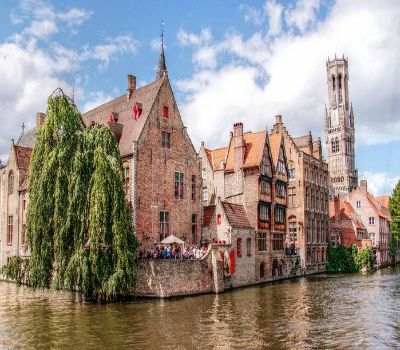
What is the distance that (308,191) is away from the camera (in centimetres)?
5250

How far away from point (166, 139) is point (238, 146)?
27.6 feet

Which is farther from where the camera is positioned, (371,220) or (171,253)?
(371,220)

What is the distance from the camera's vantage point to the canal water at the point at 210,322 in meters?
18.3

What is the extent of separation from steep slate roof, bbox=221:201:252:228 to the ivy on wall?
1158cm

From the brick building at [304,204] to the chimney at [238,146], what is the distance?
683 cm

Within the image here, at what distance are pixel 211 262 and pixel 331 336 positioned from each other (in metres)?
14.0

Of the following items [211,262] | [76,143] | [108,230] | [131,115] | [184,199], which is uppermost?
[131,115]

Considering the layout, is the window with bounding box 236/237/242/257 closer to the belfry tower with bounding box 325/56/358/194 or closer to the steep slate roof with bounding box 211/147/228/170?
the steep slate roof with bounding box 211/147/228/170

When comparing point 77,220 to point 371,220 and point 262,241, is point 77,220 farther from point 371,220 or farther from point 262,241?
point 371,220

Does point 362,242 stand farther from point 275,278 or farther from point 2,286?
point 2,286

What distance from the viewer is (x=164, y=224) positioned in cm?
3575

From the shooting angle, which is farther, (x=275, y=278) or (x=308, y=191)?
(x=308, y=191)

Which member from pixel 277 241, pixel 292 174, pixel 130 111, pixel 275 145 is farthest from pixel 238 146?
pixel 292 174

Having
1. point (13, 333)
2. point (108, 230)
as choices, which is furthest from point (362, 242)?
point (13, 333)
